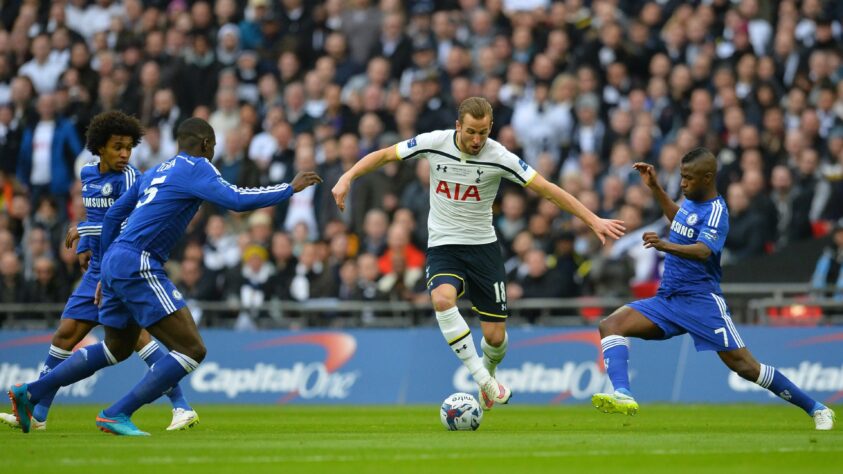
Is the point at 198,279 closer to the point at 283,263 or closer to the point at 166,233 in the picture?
the point at 283,263

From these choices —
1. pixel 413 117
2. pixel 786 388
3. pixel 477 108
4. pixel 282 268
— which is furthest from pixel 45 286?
pixel 786 388

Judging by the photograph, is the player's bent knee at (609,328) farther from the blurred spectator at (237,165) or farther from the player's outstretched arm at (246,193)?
the blurred spectator at (237,165)

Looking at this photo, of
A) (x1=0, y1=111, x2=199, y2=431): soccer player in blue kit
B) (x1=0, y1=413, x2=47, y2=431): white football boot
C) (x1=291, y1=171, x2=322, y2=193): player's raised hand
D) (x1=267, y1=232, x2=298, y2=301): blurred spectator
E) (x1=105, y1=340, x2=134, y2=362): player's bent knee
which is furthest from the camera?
(x1=267, y1=232, x2=298, y2=301): blurred spectator

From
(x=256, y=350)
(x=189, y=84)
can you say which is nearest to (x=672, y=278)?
(x=256, y=350)

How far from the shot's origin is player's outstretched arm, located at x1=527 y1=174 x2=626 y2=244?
475 inches

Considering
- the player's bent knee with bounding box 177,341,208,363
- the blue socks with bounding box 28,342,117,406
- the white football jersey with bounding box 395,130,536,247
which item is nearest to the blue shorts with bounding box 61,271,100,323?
the blue socks with bounding box 28,342,117,406

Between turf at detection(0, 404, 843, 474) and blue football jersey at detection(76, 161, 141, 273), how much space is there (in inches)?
66.5

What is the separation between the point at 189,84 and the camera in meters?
24.9

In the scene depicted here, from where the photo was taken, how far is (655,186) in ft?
41.8

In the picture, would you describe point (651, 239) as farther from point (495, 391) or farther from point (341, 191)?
point (341, 191)

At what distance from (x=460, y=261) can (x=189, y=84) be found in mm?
12726

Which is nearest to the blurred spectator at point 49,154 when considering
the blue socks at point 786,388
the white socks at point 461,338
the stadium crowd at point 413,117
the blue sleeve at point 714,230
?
the stadium crowd at point 413,117

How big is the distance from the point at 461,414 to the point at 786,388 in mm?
2833

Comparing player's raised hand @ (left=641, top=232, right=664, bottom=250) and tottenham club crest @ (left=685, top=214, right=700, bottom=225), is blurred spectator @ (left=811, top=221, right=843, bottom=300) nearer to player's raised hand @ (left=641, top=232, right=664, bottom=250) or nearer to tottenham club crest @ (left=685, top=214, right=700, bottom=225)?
tottenham club crest @ (left=685, top=214, right=700, bottom=225)
